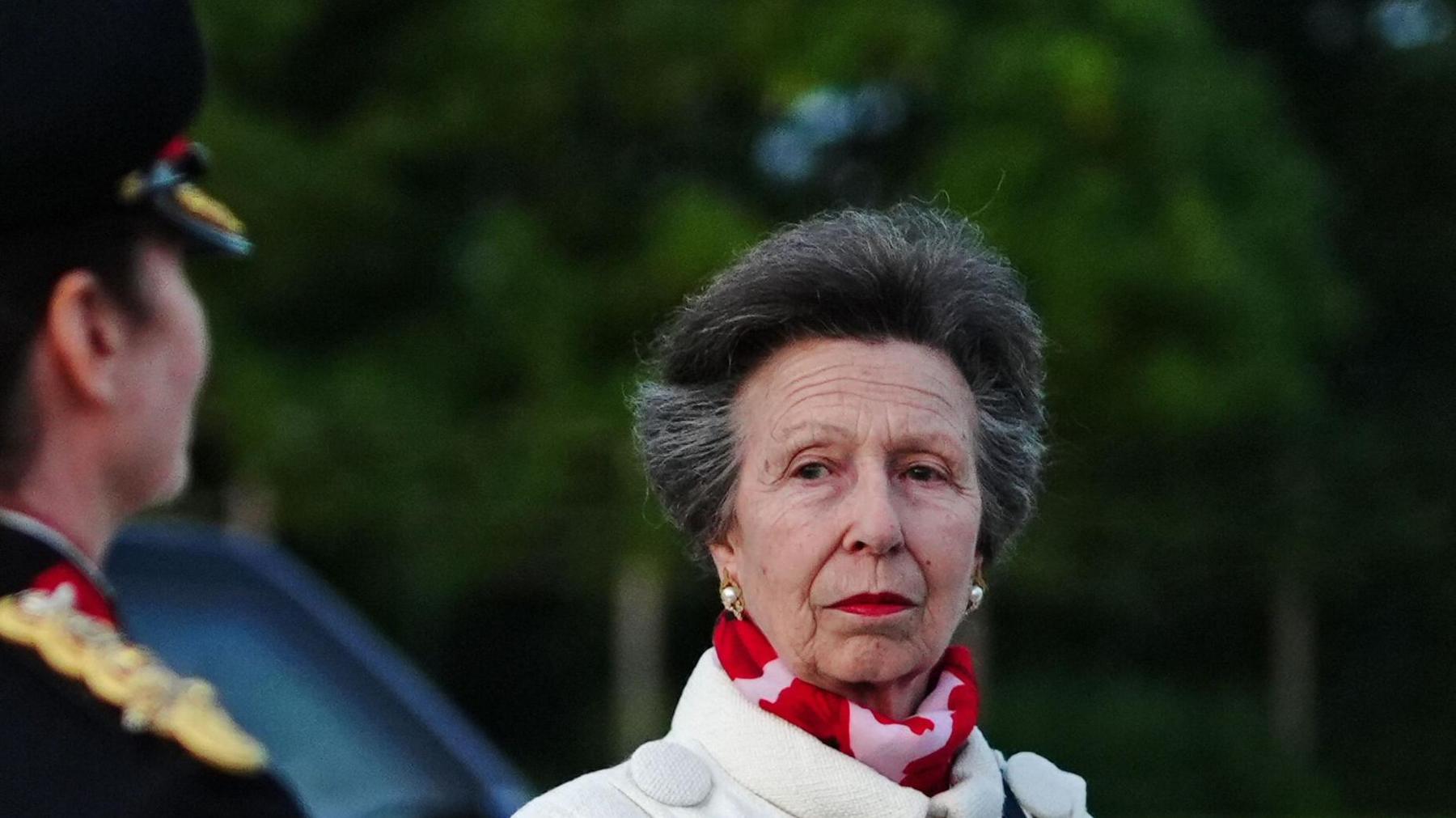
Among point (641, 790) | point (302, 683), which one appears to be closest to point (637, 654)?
point (302, 683)

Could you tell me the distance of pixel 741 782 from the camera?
10.2 ft

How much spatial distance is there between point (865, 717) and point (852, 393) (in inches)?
17.3

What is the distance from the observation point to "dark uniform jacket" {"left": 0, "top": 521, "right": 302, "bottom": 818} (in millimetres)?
2016

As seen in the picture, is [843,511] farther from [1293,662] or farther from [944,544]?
[1293,662]

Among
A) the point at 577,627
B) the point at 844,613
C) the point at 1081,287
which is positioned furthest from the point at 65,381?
the point at 577,627

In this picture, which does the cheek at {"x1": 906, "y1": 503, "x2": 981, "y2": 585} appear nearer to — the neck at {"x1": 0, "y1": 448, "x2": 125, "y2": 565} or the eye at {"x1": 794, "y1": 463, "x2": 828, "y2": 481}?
the eye at {"x1": 794, "y1": 463, "x2": 828, "y2": 481}

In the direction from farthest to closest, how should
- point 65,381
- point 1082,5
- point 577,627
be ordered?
Result: point 577,627, point 1082,5, point 65,381

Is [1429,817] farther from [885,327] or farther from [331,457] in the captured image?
[885,327]

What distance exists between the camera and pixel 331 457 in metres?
11.2

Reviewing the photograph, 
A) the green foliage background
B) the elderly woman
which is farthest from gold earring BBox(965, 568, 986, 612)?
the green foliage background

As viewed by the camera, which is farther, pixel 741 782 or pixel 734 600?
pixel 734 600

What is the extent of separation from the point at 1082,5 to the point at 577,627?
24.6 ft

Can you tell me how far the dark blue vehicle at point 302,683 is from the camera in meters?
5.23

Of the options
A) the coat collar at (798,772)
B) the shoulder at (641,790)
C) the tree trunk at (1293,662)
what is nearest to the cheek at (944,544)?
the coat collar at (798,772)
